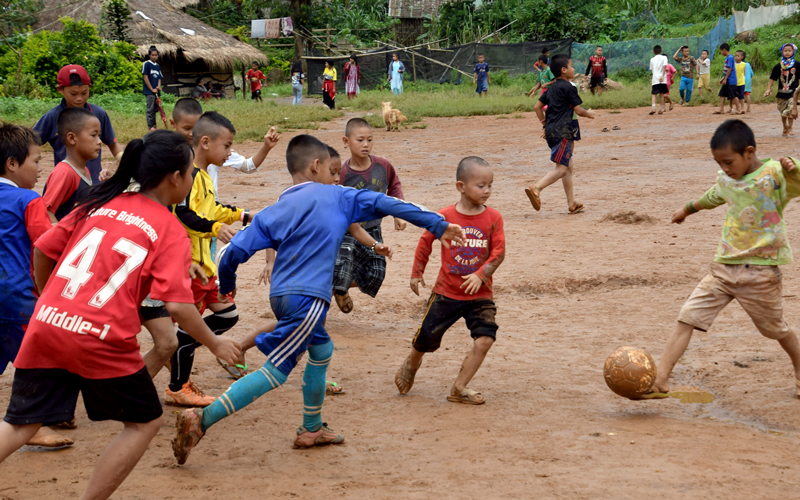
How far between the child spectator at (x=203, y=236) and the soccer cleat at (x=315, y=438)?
0.91 metres

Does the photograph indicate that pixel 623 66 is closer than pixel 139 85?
No

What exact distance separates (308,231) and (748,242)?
2.62m

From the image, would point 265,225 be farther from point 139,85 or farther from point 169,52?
point 169,52

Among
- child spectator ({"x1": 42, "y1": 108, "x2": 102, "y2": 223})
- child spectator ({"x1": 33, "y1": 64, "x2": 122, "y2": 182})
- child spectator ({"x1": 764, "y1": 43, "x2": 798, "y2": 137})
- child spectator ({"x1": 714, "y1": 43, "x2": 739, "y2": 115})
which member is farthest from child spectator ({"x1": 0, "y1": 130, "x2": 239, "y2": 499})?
child spectator ({"x1": 714, "y1": 43, "x2": 739, "y2": 115})

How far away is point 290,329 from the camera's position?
11.8 feet

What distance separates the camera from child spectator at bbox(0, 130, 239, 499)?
2.81 meters

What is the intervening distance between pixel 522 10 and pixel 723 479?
3483 cm

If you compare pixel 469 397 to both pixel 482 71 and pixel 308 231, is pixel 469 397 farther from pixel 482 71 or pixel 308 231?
pixel 482 71

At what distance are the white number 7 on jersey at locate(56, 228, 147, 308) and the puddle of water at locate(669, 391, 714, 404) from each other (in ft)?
11.3

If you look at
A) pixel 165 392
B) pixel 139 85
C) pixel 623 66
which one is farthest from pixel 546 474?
pixel 623 66

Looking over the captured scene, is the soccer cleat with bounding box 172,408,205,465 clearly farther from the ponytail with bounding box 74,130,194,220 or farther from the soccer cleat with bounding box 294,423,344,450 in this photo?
the ponytail with bounding box 74,130,194,220

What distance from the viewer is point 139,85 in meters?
26.6

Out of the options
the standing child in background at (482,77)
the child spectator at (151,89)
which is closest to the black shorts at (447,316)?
the child spectator at (151,89)

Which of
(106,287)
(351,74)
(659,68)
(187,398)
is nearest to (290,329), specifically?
(106,287)
